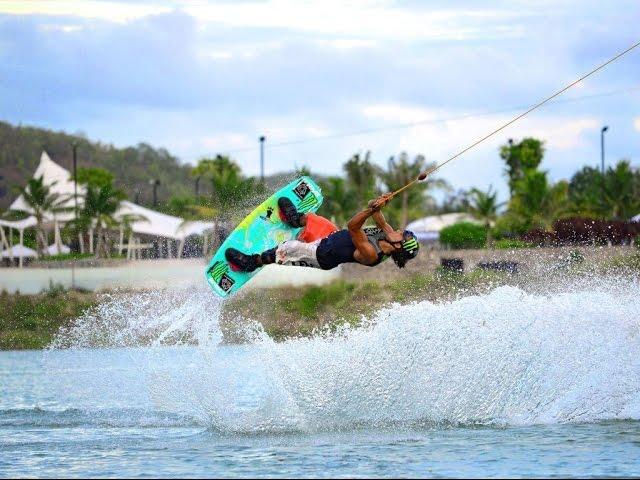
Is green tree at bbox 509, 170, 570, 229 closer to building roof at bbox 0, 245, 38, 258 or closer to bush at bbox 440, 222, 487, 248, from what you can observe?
bush at bbox 440, 222, 487, 248

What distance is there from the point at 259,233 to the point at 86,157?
366 ft

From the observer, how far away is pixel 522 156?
6844 cm

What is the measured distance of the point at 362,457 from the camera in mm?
10859

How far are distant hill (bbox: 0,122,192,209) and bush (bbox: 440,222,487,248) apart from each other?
190 ft

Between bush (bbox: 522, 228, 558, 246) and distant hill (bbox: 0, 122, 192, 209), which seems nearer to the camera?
bush (bbox: 522, 228, 558, 246)

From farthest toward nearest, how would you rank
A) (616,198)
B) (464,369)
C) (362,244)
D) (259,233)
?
(616,198) < (259,233) < (464,369) < (362,244)

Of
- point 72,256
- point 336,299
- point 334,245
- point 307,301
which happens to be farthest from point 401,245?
point 72,256

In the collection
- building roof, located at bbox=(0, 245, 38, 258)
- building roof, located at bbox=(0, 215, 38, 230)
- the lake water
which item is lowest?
the lake water

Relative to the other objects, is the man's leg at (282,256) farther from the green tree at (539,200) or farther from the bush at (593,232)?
the green tree at (539,200)

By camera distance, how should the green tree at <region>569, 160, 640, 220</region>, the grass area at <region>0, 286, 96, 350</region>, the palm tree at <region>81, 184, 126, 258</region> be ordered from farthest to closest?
1. the green tree at <region>569, 160, 640, 220</region>
2. the palm tree at <region>81, 184, 126, 258</region>
3. the grass area at <region>0, 286, 96, 350</region>

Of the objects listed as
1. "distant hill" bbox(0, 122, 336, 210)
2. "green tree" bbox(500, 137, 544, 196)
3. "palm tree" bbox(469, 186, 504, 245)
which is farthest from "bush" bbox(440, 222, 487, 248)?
"distant hill" bbox(0, 122, 336, 210)

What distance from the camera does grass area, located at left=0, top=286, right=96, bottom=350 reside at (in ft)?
90.7

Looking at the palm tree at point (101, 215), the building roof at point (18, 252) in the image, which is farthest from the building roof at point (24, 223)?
the palm tree at point (101, 215)

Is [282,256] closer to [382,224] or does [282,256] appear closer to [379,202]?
[382,224]
